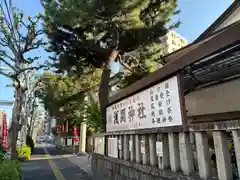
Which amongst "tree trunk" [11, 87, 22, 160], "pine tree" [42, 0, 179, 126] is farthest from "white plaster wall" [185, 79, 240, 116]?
"tree trunk" [11, 87, 22, 160]

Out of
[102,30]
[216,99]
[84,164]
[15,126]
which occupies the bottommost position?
[84,164]

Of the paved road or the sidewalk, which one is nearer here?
the paved road

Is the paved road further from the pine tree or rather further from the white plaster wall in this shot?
the white plaster wall

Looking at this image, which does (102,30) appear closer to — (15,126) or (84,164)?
(15,126)

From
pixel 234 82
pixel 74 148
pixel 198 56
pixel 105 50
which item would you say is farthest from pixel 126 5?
pixel 74 148

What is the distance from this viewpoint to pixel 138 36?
7797 mm

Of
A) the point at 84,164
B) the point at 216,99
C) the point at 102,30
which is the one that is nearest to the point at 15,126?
the point at 102,30

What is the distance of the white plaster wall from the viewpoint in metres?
4.79

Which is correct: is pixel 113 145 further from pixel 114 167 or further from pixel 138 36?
pixel 138 36

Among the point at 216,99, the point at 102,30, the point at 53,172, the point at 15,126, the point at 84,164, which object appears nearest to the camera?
the point at 216,99

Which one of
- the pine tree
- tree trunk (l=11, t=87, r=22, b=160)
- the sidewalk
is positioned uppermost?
the pine tree

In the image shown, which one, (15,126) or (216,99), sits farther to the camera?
(15,126)

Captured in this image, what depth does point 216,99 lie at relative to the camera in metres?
5.26

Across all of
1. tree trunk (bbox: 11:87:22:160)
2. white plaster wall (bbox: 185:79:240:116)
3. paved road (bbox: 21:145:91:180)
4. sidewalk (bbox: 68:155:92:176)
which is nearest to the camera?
white plaster wall (bbox: 185:79:240:116)
